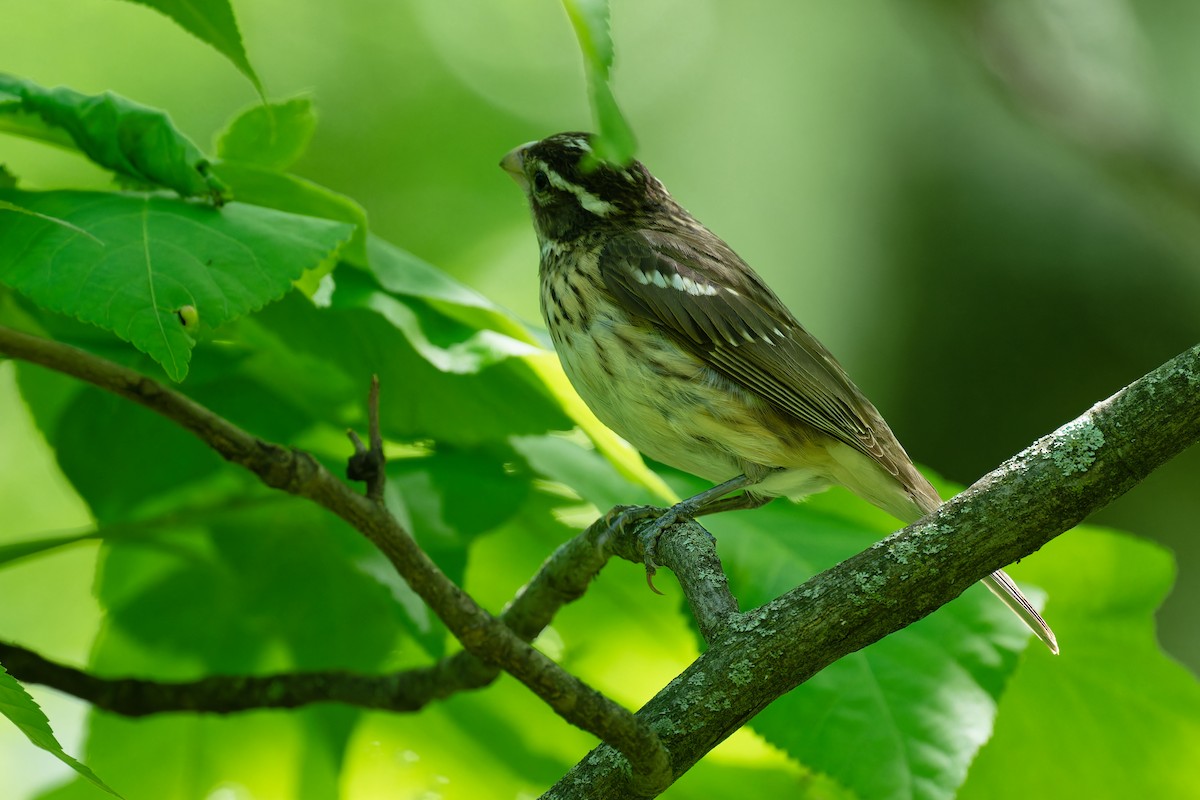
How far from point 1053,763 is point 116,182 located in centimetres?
230

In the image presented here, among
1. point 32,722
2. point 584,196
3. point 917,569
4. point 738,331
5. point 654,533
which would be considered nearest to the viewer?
point 32,722

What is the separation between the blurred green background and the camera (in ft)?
21.2

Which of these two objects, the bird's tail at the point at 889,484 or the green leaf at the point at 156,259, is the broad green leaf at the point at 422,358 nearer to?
the green leaf at the point at 156,259

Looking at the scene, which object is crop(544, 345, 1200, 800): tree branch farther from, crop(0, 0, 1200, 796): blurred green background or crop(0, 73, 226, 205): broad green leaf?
crop(0, 0, 1200, 796): blurred green background

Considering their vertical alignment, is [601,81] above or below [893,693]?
above

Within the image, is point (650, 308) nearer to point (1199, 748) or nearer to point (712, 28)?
point (1199, 748)

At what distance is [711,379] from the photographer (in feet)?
10.9

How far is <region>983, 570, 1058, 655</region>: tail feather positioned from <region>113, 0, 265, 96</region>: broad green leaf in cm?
173

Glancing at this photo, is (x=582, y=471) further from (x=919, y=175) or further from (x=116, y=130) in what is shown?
(x=919, y=175)

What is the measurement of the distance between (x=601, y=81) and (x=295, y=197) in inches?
52.3

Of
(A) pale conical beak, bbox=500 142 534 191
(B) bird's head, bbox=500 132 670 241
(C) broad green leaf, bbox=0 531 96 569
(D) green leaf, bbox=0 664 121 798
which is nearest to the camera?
(D) green leaf, bbox=0 664 121 798

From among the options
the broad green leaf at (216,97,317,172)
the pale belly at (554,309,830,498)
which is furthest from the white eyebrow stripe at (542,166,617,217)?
the broad green leaf at (216,97,317,172)

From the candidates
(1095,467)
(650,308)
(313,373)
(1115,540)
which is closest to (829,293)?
(650,308)

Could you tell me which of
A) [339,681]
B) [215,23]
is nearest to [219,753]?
[339,681]
